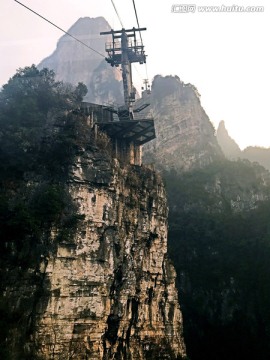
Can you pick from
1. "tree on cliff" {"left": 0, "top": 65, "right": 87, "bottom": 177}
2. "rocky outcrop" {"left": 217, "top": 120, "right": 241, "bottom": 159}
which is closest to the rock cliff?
"tree on cliff" {"left": 0, "top": 65, "right": 87, "bottom": 177}

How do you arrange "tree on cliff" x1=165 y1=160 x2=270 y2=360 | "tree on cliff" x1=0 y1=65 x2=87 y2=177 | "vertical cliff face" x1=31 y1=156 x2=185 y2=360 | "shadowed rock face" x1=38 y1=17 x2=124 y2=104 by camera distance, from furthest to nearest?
"shadowed rock face" x1=38 y1=17 x2=124 y2=104
"tree on cliff" x1=165 y1=160 x2=270 y2=360
"tree on cliff" x1=0 y1=65 x2=87 y2=177
"vertical cliff face" x1=31 y1=156 x2=185 y2=360

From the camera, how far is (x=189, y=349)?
38.5 m

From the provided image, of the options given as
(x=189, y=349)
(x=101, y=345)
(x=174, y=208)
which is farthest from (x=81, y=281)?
(x=174, y=208)

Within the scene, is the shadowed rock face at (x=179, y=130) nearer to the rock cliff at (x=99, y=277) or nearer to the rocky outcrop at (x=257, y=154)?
the rocky outcrop at (x=257, y=154)

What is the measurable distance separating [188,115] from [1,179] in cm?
4607

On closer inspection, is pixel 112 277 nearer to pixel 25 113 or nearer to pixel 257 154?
pixel 25 113

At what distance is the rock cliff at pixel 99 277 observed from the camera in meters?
16.8

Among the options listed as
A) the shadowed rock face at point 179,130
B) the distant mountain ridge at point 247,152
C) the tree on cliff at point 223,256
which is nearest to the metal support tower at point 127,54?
the tree on cliff at point 223,256

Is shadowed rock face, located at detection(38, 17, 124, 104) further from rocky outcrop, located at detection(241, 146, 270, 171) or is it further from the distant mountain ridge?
rocky outcrop, located at detection(241, 146, 270, 171)

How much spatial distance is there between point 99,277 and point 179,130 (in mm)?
44935

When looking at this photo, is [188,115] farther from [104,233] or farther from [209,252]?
[104,233]

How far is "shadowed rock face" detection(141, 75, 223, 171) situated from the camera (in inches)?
2340

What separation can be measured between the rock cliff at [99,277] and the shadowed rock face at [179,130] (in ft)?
113

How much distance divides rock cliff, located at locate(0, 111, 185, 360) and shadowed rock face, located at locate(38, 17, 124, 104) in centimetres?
5515
